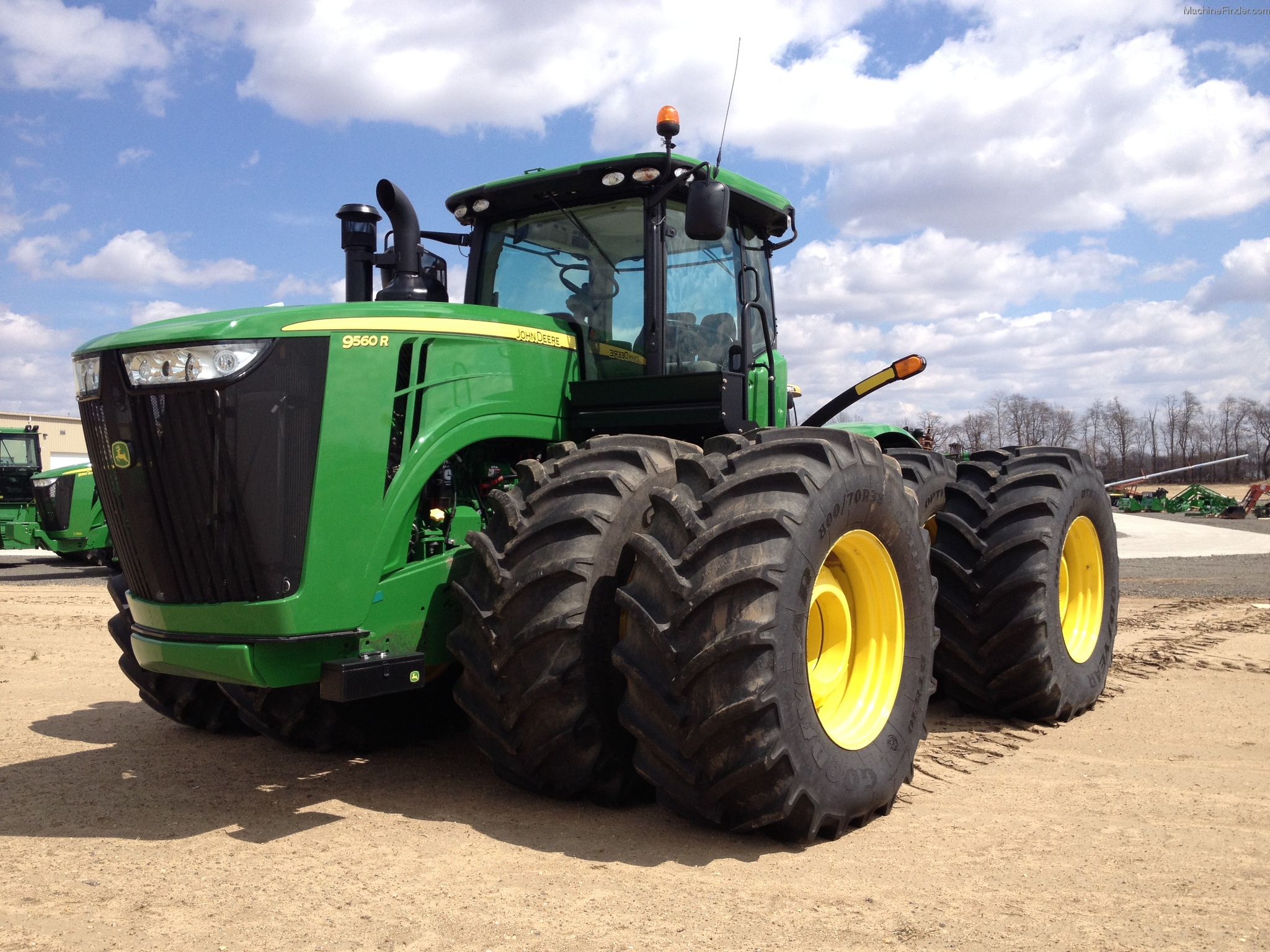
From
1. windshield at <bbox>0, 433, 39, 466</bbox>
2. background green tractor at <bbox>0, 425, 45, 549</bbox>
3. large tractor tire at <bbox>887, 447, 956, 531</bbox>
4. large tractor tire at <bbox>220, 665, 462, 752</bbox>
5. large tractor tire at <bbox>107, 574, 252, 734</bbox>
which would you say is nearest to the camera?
large tractor tire at <bbox>220, 665, 462, 752</bbox>

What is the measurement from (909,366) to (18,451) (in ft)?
66.8

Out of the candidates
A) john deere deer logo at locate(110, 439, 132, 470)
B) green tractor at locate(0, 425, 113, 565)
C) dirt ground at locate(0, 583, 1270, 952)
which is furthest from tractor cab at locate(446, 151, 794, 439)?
green tractor at locate(0, 425, 113, 565)

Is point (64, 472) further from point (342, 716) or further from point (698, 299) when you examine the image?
point (698, 299)

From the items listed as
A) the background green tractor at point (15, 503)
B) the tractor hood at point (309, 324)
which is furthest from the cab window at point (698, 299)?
the background green tractor at point (15, 503)

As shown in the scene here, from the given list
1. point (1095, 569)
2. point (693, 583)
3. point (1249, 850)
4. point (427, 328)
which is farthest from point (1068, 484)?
point (427, 328)

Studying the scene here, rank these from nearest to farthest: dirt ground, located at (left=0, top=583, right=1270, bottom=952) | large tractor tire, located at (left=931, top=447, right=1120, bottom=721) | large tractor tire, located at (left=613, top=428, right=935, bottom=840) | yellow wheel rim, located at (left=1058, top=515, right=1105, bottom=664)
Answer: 1. dirt ground, located at (left=0, top=583, right=1270, bottom=952)
2. large tractor tire, located at (left=613, top=428, right=935, bottom=840)
3. large tractor tire, located at (left=931, top=447, right=1120, bottom=721)
4. yellow wheel rim, located at (left=1058, top=515, right=1105, bottom=664)

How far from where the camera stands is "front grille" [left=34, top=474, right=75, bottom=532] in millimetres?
17188

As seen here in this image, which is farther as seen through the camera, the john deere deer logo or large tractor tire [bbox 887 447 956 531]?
large tractor tire [bbox 887 447 956 531]

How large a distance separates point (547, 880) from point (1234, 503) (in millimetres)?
35559

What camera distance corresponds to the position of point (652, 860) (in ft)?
11.8

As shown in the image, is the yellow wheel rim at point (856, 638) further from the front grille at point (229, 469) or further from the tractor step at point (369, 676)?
the front grille at point (229, 469)

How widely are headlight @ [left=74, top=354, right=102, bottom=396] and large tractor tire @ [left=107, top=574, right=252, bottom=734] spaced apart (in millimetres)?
1581

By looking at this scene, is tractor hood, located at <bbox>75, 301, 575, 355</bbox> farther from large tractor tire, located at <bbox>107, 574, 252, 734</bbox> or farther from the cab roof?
large tractor tire, located at <bbox>107, 574, 252, 734</bbox>

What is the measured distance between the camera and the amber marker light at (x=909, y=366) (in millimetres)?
6668
